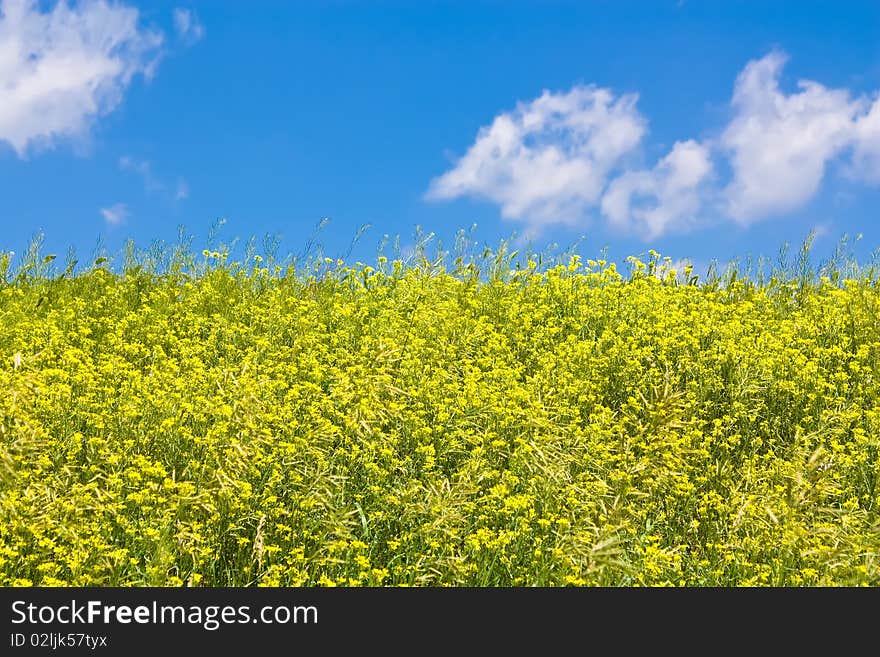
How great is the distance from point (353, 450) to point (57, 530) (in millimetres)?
1971

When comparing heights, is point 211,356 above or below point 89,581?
above

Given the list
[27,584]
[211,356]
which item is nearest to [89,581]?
[27,584]

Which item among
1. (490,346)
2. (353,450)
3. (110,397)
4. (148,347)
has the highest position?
(148,347)

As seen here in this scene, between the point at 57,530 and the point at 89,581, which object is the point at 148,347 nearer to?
the point at 57,530

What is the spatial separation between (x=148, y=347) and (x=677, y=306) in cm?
583

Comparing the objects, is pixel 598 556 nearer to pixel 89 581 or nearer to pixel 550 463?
pixel 550 463

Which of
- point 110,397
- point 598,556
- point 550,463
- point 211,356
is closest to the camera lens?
point 598,556

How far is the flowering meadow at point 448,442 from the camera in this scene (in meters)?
5.35

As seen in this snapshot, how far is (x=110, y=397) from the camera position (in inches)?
291

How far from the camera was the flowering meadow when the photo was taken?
5.35m

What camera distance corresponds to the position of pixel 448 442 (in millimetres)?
6551

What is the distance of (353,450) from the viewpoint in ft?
20.6

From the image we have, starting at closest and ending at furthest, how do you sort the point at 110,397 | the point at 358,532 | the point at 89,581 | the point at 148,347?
the point at 89,581 < the point at 358,532 < the point at 110,397 < the point at 148,347

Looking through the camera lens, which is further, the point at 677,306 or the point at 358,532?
the point at 677,306
